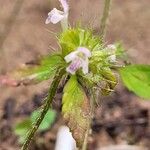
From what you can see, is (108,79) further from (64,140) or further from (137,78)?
(64,140)

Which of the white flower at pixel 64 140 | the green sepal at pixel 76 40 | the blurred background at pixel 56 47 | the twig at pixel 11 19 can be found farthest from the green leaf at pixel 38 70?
the twig at pixel 11 19

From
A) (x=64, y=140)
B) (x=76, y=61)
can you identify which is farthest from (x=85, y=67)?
(x=64, y=140)

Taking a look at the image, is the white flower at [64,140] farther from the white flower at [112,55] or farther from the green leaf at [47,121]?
the white flower at [112,55]

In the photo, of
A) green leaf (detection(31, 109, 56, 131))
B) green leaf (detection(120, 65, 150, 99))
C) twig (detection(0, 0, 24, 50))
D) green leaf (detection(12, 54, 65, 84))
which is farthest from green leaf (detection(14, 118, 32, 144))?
green leaf (detection(120, 65, 150, 99))

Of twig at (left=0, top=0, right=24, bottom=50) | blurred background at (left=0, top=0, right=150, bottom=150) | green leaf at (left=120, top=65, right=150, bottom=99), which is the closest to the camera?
green leaf at (left=120, top=65, right=150, bottom=99)

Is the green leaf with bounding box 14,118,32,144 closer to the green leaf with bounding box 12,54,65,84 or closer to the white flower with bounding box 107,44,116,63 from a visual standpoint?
the green leaf with bounding box 12,54,65,84
